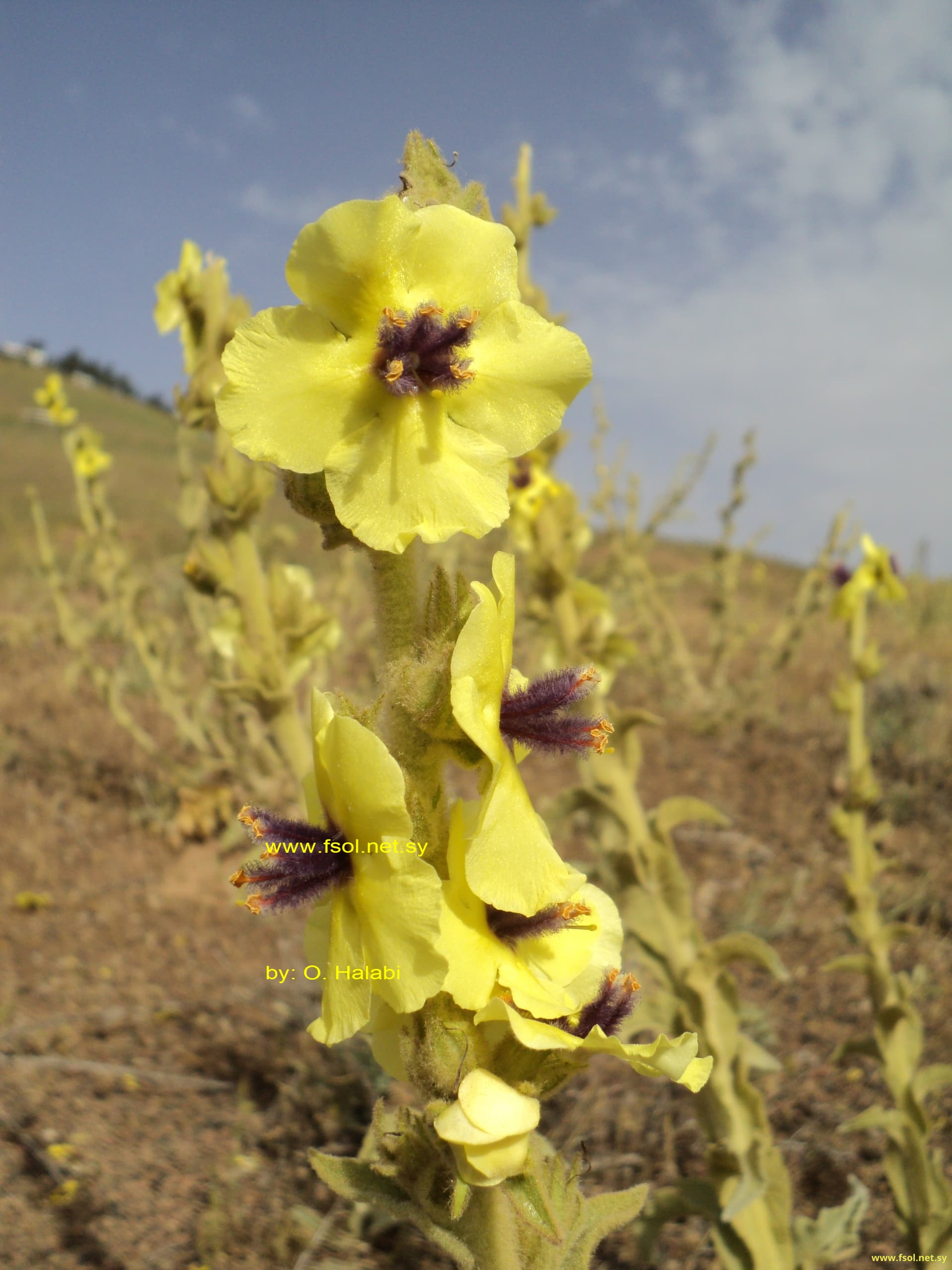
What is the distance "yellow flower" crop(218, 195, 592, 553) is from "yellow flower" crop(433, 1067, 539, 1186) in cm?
59

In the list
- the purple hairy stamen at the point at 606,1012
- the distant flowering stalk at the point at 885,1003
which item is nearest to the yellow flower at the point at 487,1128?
the purple hairy stamen at the point at 606,1012

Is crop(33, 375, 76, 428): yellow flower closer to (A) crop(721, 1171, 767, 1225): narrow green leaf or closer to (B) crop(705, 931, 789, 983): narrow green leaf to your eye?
(B) crop(705, 931, 789, 983): narrow green leaf

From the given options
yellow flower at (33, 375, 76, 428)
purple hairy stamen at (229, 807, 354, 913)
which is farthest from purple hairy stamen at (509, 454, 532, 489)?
yellow flower at (33, 375, 76, 428)

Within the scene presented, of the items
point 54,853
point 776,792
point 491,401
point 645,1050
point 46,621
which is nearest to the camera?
point 645,1050

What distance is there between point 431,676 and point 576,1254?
0.73m

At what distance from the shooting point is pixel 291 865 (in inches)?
35.9

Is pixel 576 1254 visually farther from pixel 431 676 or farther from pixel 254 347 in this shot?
pixel 254 347

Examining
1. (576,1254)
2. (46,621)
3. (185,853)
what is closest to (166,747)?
(185,853)

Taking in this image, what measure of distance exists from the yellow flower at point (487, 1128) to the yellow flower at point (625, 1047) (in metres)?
0.06

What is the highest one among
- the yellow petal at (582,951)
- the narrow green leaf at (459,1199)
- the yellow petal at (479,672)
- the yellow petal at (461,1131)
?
the yellow petal at (479,672)

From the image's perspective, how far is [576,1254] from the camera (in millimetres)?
1015

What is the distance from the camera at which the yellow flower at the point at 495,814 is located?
Result: 0.83m

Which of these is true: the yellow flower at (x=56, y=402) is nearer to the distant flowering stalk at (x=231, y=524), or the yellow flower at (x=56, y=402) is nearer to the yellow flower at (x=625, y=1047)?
the distant flowering stalk at (x=231, y=524)

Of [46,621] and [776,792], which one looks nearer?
[776,792]
